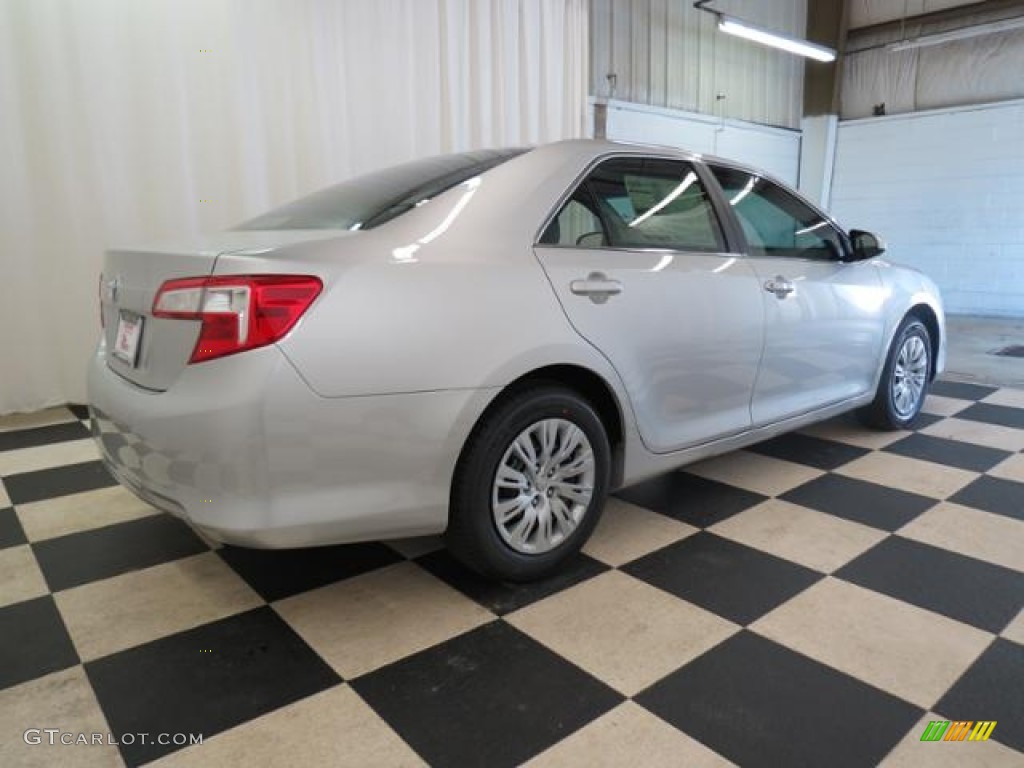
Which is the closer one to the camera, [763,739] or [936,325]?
[763,739]

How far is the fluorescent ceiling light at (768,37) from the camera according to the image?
20.2ft

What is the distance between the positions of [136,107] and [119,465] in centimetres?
274

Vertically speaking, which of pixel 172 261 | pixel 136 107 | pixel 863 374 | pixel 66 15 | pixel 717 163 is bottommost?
pixel 863 374

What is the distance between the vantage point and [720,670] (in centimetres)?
144

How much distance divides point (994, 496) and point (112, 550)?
2.81m

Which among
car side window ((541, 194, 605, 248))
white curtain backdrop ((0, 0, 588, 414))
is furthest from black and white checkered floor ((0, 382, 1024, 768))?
white curtain backdrop ((0, 0, 588, 414))

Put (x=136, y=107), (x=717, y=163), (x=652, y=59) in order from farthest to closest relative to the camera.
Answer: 1. (x=652, y=59)
2. (x=136, y=107)
3. (x=717, y=163)

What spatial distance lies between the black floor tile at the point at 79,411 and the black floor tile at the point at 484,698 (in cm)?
278

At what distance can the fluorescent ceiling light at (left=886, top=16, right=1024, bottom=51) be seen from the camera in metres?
6.71

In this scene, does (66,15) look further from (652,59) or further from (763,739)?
(652,59)

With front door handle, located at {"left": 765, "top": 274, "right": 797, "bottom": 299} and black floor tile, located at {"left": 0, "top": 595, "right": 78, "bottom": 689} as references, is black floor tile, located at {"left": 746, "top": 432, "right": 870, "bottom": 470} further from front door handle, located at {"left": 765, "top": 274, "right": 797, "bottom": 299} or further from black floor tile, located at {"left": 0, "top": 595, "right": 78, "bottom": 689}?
black floor tile, located at {"left": 0, "top": 595, "right": 78, "bottom": 689}

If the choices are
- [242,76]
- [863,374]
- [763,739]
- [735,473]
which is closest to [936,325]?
[863,374]

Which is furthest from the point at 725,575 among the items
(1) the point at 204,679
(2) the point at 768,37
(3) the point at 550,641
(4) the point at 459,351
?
(2) the point at 768,37

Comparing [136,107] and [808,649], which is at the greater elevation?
[136,107]
